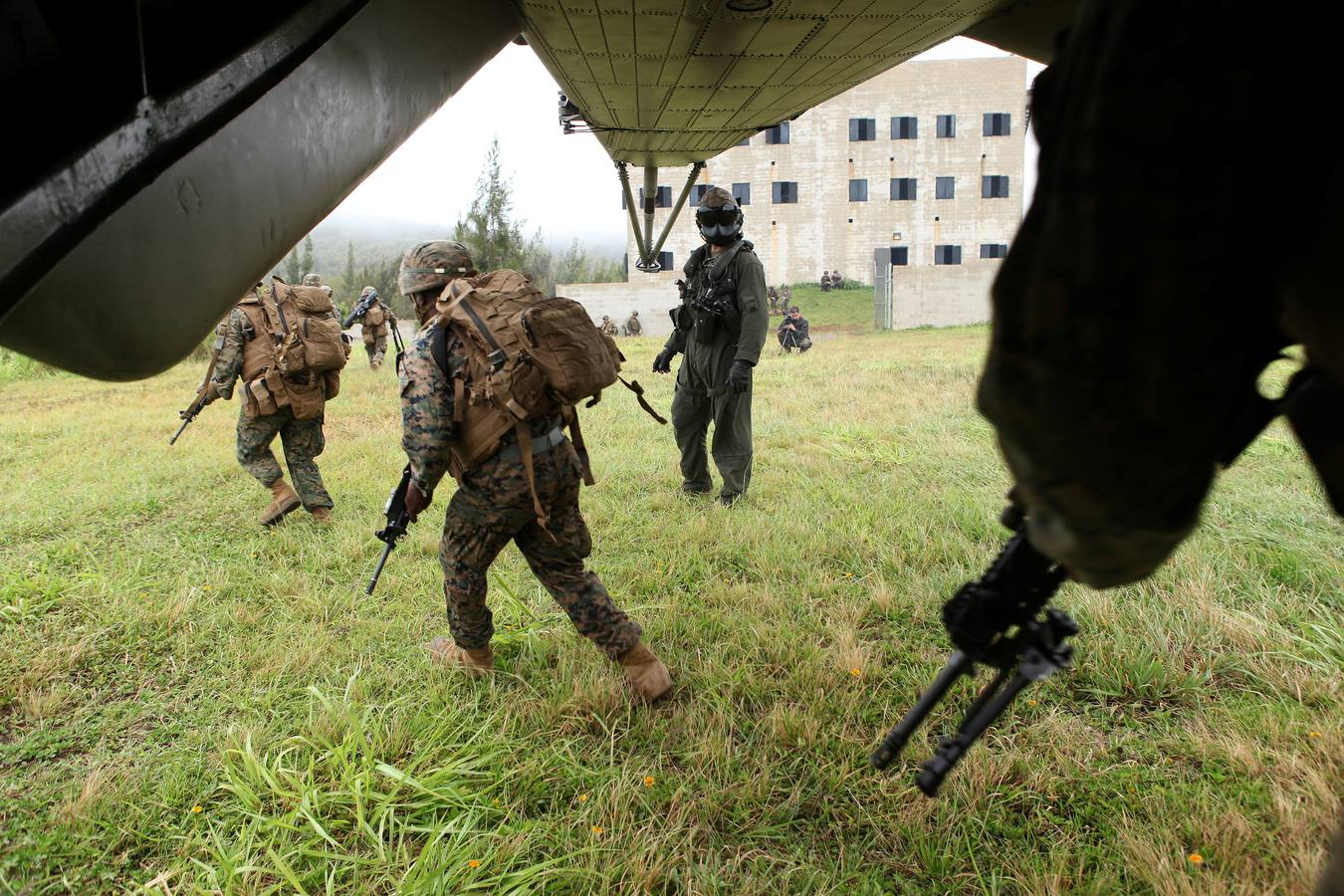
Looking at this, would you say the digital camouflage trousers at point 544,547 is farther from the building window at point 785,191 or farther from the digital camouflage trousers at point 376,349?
the building window at point 785,191

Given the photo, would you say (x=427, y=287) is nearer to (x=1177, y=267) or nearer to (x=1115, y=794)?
(x=1177, y=267)

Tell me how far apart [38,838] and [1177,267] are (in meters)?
2.96

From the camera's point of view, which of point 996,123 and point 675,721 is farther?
point 996,123

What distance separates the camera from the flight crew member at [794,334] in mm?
15336

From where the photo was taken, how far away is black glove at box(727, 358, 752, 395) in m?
4.51

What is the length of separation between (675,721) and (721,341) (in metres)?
2.70

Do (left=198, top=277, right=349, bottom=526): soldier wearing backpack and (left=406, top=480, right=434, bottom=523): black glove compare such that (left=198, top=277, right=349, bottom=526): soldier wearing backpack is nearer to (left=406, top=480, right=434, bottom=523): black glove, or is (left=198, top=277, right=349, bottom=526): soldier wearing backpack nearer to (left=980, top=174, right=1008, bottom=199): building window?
(left=406, top=480, right=434, bottom=523): black glove

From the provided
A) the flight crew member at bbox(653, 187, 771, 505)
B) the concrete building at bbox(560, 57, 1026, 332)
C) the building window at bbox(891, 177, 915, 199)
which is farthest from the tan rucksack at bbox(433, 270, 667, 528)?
the building window at bbox(891, 177, 915, 199)

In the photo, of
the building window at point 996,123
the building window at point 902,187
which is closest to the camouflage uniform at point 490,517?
the building window at point 902,187

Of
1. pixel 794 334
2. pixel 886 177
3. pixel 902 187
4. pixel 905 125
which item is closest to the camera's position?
pixel 794 334

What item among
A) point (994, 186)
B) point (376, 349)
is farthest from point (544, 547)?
point (994, 186)

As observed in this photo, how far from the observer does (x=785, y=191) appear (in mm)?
33000

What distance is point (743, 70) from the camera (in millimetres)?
2854

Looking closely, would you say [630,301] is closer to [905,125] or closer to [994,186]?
[905,125]
